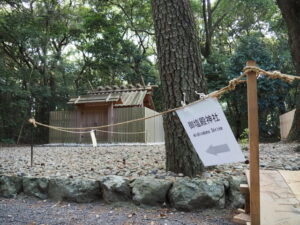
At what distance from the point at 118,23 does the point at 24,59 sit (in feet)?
17.2

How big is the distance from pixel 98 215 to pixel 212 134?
1515 mm

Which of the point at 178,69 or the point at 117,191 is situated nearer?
the point at 117,191

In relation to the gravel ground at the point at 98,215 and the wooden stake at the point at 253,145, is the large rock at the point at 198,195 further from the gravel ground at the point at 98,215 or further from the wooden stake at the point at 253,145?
the wooden stake at the point at 253,145

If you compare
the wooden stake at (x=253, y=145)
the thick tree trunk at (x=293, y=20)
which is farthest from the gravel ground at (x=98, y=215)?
the thick tree trunk at (x=293, y=20)

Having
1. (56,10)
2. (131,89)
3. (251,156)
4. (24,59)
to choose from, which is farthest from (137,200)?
(24,59)

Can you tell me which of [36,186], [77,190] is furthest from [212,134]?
[36,186]

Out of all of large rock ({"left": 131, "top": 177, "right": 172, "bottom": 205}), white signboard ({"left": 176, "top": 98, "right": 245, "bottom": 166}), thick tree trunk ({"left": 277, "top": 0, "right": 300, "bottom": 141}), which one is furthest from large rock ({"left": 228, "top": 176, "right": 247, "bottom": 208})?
thick tree trunk ({"left": 277, "top": 0, "right": 300, "bottom": 141})

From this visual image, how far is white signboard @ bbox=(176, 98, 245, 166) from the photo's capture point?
5.81ft

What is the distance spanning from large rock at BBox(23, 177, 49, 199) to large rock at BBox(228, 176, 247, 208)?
209 centimetres

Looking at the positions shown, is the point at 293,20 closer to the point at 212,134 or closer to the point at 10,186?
the point at 212,134

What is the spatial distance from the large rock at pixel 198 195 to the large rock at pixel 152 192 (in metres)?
0.10

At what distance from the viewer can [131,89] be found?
43.4ft

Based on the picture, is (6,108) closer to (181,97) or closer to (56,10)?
(56,10)

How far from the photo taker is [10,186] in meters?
3.41
